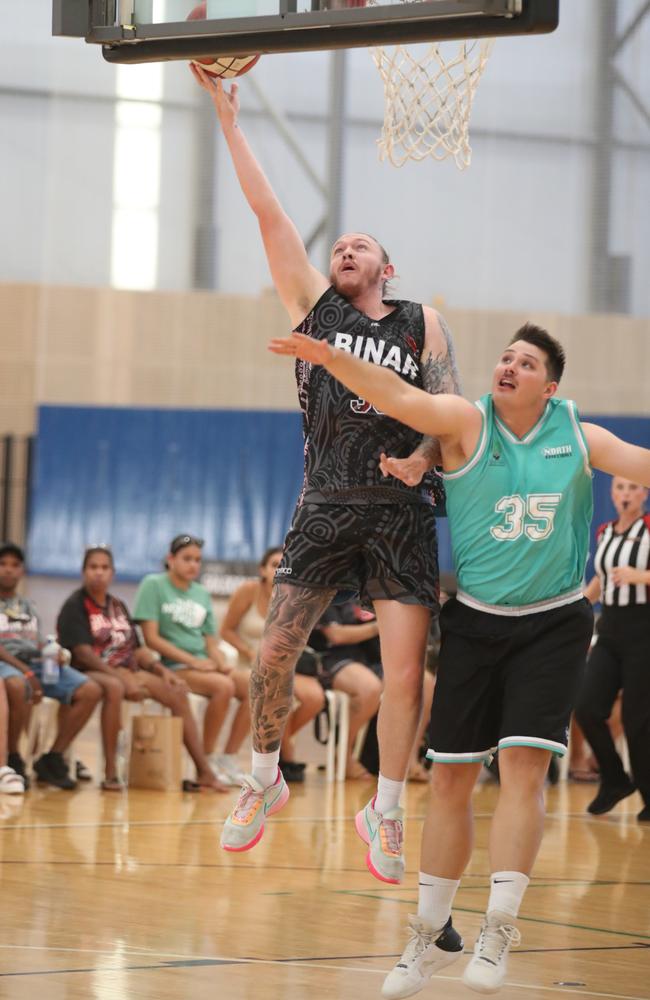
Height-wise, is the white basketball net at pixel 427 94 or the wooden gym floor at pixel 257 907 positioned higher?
the white basketball net at pixel 427 94

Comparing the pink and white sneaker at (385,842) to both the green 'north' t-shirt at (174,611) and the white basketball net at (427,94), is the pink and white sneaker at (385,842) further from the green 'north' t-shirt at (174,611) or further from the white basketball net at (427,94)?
the green 'north' t-shirt at (174,611)

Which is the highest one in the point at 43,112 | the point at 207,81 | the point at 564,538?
the point at 43,112

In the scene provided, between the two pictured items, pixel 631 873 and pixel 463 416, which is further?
pixel 631 873

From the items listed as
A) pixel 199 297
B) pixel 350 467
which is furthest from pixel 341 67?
pixel 350 467

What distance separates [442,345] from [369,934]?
91.0 inches

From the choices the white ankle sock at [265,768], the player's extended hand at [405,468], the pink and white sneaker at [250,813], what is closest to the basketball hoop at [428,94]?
the player's extended hand at [405,468]

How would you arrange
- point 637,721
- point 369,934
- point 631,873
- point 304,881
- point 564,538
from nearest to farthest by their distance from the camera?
point 564,538, point 369,934, point 304,881, point 631,873, point 637,721

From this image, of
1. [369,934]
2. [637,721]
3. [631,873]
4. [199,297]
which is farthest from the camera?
[199,297]

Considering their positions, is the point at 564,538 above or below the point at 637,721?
above

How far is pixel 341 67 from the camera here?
1734 centimetres

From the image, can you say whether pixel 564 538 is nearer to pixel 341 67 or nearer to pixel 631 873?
pixel 631 873

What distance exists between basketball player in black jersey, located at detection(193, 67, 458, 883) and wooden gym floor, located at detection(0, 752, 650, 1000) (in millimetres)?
500

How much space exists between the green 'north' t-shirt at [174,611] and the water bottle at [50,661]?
83 cm

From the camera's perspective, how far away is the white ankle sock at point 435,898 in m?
4.75
